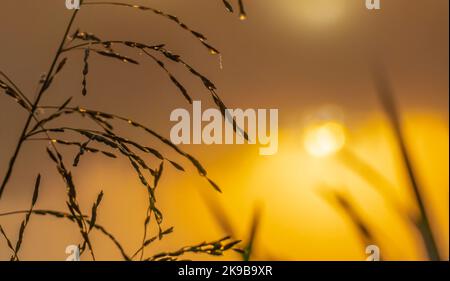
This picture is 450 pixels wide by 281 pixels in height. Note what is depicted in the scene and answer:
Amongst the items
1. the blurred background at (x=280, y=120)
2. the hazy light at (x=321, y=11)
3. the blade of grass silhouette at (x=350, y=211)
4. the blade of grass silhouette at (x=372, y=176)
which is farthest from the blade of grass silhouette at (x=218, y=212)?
the hazy light at (x=321, y=11)

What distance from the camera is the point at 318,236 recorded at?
2.08m

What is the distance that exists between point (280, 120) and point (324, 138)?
162 millimetres

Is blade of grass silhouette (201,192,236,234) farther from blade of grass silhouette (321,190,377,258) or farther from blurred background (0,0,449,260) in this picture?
blade of grass silhouette (321,190,377,258)

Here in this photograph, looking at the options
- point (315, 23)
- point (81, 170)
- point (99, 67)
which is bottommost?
point (81, 170)

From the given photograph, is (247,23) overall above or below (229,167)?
above

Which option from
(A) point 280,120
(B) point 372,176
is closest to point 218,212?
(A) point 280,120

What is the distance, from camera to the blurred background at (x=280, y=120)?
208cm

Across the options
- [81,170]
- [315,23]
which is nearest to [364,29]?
[315,23]

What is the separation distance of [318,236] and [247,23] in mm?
772

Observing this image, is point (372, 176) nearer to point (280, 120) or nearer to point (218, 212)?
point (280, 120)

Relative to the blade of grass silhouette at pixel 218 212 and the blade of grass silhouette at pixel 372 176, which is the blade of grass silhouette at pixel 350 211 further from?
the blade of grass silhouette at pixel 218 212

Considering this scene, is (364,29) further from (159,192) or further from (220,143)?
(159,192)

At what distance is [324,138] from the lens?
2100 mm

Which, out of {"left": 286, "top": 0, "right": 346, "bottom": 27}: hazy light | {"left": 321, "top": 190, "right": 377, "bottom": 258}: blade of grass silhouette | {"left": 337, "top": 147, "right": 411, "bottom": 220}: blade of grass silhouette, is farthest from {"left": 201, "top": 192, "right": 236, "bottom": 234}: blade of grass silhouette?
{"left": 286, "top": 0, "right": 346, "bottom": 27}: hazy light
